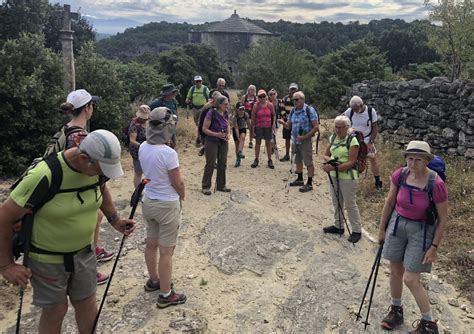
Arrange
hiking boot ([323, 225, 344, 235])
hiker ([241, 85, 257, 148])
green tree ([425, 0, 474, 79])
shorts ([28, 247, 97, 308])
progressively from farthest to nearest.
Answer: green tree ([425, 0, 474, 79])
hiker ([241, 85, 257, 148])
hiking boot ([323, 225, 344, 235])
shorts ([28, 247, 97, 308])

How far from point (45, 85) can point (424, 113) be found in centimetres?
879

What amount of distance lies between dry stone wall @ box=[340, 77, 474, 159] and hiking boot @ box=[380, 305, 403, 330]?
6197mm

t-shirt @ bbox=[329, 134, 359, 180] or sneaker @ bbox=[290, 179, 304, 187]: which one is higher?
t-shirt @ bbox=[329, 134, 359, 180]

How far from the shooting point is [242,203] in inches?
272

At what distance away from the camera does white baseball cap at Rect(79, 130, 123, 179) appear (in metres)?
2.52

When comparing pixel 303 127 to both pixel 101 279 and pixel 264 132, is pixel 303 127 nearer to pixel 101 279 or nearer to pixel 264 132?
pixel 264 132

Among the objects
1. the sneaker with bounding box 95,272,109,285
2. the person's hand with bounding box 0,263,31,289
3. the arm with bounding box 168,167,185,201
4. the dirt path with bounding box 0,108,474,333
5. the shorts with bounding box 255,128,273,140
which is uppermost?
the arm with bounding box 168,167,185,201

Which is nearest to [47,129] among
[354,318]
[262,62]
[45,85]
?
[45,85]

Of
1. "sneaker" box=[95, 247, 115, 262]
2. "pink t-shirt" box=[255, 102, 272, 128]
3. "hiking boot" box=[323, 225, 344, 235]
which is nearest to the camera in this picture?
"sneaker" box=[95, 247, 115, 262]

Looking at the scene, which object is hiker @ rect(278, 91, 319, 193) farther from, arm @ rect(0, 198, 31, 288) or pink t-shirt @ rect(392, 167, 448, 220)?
arm @ rect(0, 198, 31, 288)

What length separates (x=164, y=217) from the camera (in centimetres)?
390

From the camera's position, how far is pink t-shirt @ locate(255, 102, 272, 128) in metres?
8.70

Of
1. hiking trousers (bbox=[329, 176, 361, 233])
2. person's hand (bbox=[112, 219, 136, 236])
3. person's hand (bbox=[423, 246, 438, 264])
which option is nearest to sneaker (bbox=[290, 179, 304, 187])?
hiking trousers (bbox=[329, 176, 361, 233])

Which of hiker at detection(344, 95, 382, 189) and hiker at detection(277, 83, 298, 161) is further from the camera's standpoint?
hiker at detection(277, 83, 298, 161)
